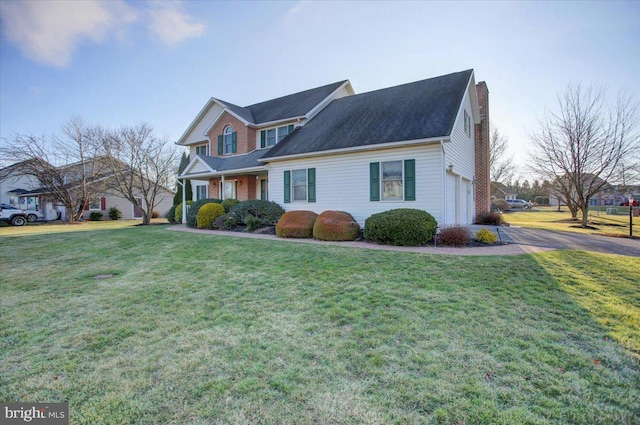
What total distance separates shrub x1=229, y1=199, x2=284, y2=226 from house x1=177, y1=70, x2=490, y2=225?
0.83 meters

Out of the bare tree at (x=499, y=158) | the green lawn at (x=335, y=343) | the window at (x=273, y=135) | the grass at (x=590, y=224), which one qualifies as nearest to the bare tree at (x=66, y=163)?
the window at (x=273, y=135)

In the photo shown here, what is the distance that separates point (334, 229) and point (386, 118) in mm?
6143

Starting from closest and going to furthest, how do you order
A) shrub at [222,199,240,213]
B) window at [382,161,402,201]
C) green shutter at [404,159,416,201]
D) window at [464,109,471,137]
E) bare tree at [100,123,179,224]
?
green shutter at [404,159,416,201] → window at [382,161,402,201] → window at [464,109,471,137] → shrub at [222,199,240,213] → bare tree at [100,123,179,224]

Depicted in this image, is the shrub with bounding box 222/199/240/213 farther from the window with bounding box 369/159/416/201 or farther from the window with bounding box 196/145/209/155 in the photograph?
the window with bounding box 196/145/209/155

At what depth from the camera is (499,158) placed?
34281 mm

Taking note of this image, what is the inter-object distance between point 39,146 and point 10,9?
22121 mm

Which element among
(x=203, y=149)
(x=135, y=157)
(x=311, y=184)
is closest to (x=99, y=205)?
(x=135, y=157)

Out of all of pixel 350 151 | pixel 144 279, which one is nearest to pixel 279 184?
pixel 350 151

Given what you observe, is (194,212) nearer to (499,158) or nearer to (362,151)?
(362,151)

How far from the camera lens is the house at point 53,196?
82.9 ft

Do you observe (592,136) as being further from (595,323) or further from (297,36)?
(595,323)

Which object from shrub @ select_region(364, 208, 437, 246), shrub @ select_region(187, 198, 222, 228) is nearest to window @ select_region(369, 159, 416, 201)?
shrub @ select_region(364, 208, 437, 246)

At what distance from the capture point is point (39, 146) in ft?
78.1

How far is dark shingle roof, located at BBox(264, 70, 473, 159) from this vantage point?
11.6 m
